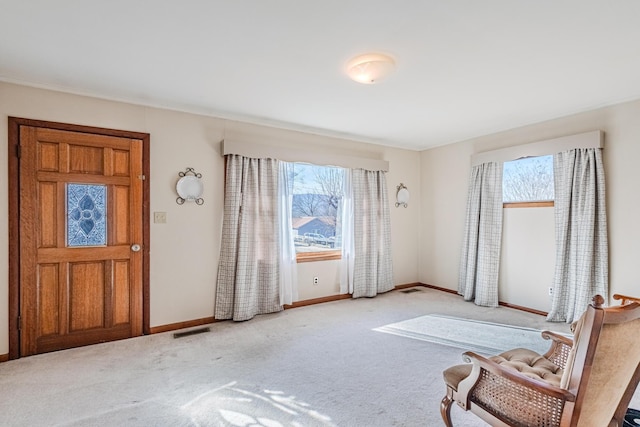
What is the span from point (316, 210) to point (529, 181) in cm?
277

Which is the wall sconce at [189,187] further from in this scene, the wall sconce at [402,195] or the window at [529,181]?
the window at [529,181]

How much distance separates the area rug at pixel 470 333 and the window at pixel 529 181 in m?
1.60

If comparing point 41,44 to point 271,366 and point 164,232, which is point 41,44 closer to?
point 164,232

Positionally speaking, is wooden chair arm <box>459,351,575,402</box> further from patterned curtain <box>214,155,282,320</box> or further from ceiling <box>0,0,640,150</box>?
patterned curtain <box>214,155,282,320</box>

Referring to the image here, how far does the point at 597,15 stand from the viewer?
191 centimetres

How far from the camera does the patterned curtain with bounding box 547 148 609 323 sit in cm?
345

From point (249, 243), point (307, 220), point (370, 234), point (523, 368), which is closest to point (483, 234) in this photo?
point (370, 234)

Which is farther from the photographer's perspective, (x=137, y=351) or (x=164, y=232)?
(x=164, y=232)

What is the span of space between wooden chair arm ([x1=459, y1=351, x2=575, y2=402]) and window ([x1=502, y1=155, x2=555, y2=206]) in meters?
3.18

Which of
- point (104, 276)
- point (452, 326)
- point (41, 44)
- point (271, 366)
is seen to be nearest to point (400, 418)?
point (271, 366)

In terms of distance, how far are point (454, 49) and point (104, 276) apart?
360cm

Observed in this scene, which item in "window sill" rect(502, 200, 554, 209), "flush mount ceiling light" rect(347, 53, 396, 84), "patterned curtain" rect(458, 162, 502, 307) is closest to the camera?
"flush mount ceiling light" rect(347, 53, 396, 84)

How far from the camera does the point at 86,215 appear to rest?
10.2 feet

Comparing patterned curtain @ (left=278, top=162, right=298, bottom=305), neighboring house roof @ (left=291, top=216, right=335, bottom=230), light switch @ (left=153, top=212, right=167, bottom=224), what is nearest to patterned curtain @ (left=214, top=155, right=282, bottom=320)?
patterned curtain @ (left=278, top=162, right=298, bottom=305)
